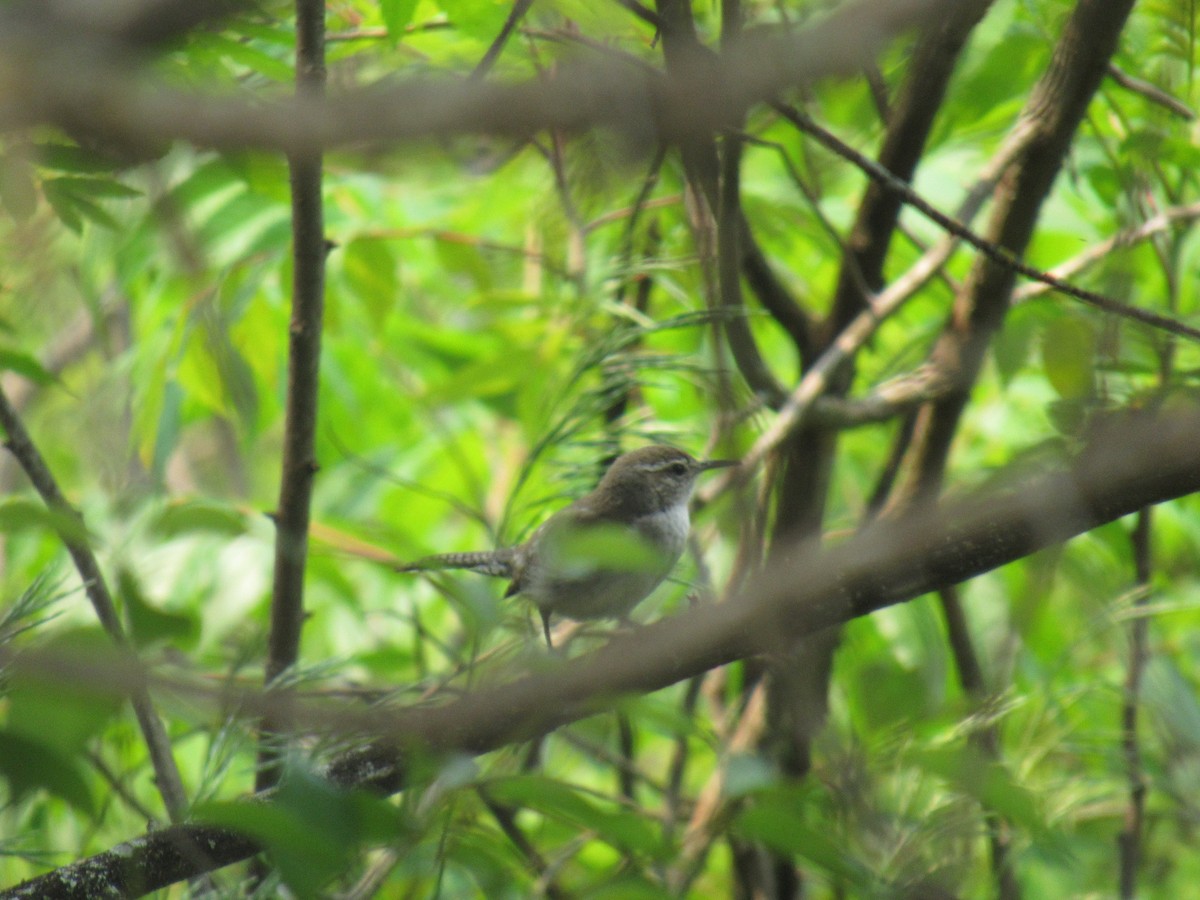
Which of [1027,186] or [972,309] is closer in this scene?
[1027,186]

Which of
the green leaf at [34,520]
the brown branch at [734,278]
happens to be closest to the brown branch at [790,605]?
the green leaf at [34,520]

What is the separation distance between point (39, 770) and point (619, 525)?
2.15 metres

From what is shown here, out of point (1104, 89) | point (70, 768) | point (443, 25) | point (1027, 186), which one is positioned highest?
point (443, 25)

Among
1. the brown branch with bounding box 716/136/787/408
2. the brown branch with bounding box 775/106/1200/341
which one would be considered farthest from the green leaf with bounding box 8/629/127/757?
the brown branch with bounding box 716/136/787/408

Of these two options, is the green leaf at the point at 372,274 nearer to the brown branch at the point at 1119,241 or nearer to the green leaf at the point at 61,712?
the brown branch at the point at 1119,241

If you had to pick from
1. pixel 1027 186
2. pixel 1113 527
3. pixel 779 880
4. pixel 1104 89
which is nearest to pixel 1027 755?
pixel 1113 527

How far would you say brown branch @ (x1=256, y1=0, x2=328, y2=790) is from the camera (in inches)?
86.5

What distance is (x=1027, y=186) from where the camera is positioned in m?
2.93

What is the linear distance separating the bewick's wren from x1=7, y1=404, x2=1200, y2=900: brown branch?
132 cm

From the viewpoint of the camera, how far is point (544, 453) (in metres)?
3.24

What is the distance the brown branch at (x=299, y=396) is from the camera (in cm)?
220

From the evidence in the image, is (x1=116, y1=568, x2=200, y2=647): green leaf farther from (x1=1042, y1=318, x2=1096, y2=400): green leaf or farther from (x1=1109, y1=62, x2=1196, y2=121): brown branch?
(x1=1109, y1=62, x2=1196, y2=121): brown branch

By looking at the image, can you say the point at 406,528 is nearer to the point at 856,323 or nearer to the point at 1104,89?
the point at 856,323

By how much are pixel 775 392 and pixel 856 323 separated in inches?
14.6
